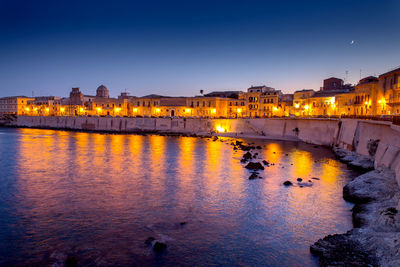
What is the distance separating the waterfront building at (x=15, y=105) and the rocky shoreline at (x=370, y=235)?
128m

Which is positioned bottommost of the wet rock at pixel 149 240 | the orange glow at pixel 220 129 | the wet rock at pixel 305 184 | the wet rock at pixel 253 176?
the wet rock at pixel 149 240

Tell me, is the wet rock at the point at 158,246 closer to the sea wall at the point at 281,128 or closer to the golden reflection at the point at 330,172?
the sea wall at the point at 281,128

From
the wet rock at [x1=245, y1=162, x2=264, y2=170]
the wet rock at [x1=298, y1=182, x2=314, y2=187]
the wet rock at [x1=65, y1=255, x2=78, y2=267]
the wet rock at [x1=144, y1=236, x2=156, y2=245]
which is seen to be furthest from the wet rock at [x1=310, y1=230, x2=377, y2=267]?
the wet rock at [x1=245, y1=162, x2=264, y2=170]

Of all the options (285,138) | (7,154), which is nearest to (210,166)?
(7,154)

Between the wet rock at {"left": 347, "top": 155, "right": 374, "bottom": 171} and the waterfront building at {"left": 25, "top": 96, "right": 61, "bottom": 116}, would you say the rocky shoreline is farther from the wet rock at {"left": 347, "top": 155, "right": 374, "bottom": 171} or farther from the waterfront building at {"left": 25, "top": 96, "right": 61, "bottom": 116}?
the waterfront building at {"left": 25, "top": 96, "right": 61, "bottom": 116}

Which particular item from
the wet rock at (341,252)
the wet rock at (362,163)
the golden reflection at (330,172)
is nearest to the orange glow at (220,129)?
the golden reflection at (330,172)

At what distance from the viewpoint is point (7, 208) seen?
15602mm

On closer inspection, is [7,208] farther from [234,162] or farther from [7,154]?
[7,154]

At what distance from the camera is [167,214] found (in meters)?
14.8

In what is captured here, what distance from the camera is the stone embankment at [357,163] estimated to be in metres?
9.78

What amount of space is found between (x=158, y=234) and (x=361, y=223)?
9.02 meters

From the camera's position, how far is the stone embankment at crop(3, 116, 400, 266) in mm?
9780

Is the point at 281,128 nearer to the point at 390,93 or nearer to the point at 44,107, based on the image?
the point at 390,93

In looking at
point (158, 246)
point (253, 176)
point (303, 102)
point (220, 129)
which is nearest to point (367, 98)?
point (303, 102)
